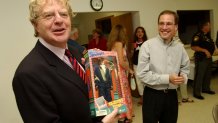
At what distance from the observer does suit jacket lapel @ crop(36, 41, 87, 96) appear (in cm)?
88

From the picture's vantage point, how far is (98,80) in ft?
3.11

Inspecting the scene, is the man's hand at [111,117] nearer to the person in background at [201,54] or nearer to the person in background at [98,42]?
the person in background at [98,42]

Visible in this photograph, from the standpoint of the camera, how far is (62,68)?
0.89m

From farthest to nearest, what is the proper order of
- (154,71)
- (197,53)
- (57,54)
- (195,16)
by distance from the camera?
1. (195,16)
2. (197,53)
3. (154,71)
4. (57,54)

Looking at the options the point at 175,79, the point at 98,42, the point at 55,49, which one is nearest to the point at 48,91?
the point at 55,49

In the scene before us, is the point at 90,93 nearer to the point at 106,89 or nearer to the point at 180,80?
the point at 106,89

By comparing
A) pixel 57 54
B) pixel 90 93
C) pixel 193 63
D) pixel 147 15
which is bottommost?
pixel 193 63

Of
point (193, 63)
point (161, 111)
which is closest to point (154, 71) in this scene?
point (161, 111)

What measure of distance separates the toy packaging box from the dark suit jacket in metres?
0.04

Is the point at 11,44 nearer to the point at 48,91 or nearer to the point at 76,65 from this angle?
the point at 76,65

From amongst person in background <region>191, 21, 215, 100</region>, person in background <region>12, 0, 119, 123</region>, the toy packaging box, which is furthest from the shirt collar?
person in background <region>191, 21, 215, 100</region>

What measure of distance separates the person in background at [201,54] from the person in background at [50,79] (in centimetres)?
357

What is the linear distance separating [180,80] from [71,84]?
114 centimetres

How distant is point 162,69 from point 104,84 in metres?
1.00
